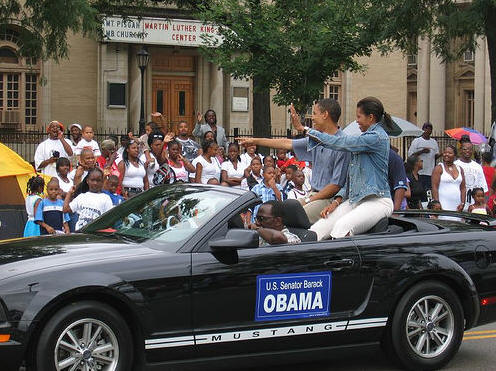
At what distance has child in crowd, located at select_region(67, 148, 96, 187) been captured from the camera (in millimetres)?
11812

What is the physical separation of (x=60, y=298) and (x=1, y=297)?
368mm

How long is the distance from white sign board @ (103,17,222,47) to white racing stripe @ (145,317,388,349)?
829 inches

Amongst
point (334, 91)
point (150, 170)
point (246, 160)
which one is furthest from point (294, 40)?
point (334, 91)

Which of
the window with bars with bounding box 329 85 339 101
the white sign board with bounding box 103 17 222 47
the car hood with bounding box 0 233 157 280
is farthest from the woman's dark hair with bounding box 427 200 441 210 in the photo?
the window with bars with bounding box 329 85 339 101

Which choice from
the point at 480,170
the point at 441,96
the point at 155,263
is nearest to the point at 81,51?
the point at 480,170

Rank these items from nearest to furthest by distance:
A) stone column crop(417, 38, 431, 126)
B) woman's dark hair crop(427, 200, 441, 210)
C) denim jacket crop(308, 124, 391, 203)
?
denim jacket crop(308, 124, 391, 203)
woman's dark hair crop(427, 200, 441, 210)
stone column crop(417, 38, 431, 126)

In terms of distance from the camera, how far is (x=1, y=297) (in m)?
5.59

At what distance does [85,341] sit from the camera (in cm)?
582

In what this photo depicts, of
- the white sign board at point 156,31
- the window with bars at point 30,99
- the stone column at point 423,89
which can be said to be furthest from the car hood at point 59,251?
the stone column at point 423,89

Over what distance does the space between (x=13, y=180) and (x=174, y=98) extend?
18.3 m

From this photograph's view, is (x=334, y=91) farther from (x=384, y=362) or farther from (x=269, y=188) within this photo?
(x=384, y=362)

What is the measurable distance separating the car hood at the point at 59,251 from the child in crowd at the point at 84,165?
5.03 m

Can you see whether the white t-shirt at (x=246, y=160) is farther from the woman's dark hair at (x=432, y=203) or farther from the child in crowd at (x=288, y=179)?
the woman's dark hair at (x=432, y=203)

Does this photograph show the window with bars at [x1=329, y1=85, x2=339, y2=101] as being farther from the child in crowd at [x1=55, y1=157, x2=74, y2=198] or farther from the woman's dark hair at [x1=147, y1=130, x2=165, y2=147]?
the child in crowd at [x1=55, y1=157, x2=74, y2=198]
